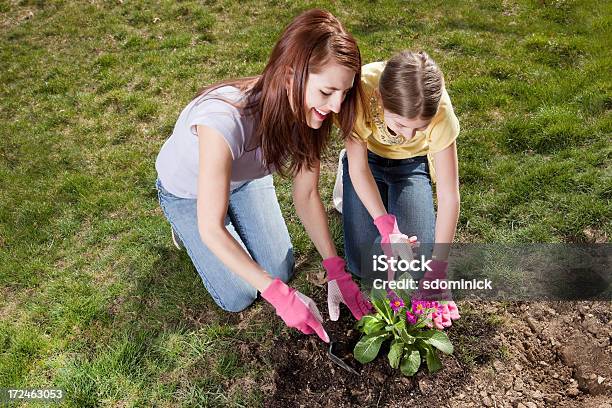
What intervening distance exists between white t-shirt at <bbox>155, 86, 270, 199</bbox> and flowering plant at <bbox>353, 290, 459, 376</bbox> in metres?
0.84

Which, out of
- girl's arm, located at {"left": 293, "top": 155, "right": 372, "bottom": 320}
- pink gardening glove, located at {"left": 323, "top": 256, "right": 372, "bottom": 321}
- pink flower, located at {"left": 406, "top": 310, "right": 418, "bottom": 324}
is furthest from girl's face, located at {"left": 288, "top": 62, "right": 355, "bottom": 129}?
pink flower, located at {"left": 406, "top": 310, "right": 418, "bottom": 324}

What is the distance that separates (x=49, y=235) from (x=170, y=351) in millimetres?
1311

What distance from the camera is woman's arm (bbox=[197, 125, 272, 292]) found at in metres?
2.31

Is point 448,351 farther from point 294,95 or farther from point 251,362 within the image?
point 294,95

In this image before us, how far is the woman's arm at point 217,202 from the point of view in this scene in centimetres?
231

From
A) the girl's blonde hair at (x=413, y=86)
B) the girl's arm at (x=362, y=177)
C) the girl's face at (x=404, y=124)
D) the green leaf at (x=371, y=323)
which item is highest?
the girl's blonde hair at (x=413, y=86)

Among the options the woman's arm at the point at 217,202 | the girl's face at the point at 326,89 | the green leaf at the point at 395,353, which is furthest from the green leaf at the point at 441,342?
the girl's face at the point at 326,89

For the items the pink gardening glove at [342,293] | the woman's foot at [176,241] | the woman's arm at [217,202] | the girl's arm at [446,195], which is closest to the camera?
the woman's arm at [217,202]

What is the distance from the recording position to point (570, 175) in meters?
3.54

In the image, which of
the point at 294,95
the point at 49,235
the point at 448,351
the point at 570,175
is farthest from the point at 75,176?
the point at 570,175

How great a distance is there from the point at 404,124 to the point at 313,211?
689 mm

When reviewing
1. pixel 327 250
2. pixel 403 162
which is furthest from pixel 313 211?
pixel 403 162

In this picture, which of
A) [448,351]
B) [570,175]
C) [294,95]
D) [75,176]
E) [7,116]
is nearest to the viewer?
[294,95]

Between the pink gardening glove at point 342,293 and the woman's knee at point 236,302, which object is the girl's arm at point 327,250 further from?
the woman's knee at point 236,302
